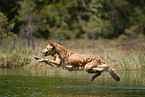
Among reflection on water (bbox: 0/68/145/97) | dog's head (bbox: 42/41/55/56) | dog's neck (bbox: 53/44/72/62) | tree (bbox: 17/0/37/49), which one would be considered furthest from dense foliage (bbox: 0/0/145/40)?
dog's head (bbox: 42/41/55/56)

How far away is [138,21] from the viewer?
41.7 m

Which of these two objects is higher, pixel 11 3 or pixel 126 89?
pixel 11 3

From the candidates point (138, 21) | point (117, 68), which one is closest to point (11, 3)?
point (138, 21)

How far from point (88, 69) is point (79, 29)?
1126 inches

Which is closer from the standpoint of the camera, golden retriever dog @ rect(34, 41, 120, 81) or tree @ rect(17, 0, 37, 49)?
golden retriever dog @ rect(34, 41, 120, 81)

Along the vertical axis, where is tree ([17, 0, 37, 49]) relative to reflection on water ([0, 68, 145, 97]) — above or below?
above

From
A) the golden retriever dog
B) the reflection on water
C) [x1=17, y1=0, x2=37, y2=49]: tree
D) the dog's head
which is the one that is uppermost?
[x1=17, y1=0, x2=37, y2=49]: tree

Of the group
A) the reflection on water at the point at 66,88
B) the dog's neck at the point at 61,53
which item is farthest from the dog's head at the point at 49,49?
the reflection on water at the point at 66,88

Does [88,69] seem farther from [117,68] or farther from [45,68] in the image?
[45,68]

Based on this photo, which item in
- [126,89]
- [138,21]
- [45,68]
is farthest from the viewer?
[138,21]

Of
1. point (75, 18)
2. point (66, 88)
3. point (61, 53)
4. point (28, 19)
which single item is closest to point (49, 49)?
point (61, 53)

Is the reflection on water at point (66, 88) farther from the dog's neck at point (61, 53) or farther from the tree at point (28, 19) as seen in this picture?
the tree at point (28, 19)

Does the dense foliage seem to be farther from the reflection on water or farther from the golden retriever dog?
the golden retriever dog

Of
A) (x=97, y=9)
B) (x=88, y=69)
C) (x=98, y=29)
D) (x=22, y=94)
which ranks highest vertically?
(x=97, y=9)
